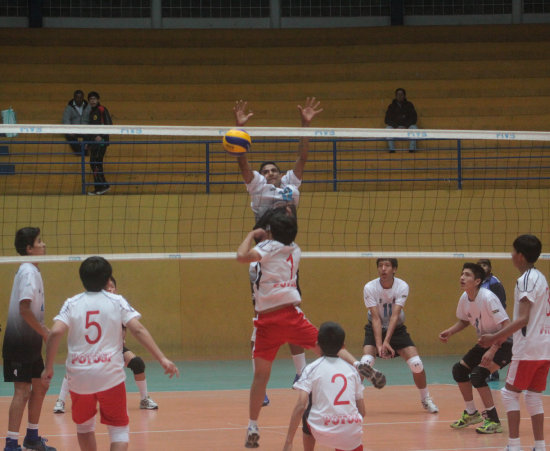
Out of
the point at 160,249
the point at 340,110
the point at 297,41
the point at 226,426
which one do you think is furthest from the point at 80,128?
the point at 297,41

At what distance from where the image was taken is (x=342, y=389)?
18.2 feet

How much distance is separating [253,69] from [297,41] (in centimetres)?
160

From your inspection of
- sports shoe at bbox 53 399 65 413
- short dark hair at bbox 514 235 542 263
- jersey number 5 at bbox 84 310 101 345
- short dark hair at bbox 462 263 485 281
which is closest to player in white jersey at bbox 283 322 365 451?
jersey number 5 at bbox 84 310 101 345

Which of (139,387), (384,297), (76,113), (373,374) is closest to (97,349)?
(373,374)

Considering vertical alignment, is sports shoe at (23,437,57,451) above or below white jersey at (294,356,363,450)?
below

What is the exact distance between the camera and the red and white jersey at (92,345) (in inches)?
214

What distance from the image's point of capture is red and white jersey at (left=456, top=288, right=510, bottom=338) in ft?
26.5

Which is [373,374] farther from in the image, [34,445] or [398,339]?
[34,445]

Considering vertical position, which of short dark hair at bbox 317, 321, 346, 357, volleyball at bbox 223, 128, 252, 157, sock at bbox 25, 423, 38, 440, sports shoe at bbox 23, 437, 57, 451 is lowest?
sports shoe at bbox 23, 437, 57, 451

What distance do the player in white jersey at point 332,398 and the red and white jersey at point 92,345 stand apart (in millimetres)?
1245

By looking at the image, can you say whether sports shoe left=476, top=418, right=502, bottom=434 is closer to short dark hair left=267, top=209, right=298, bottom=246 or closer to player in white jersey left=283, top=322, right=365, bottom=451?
player in white jersey left=283, top=322, right=365, bottom=451

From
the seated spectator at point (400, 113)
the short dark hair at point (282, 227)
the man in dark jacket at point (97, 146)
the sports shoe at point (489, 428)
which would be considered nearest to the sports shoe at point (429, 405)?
the sports shoe at point (489, 428)

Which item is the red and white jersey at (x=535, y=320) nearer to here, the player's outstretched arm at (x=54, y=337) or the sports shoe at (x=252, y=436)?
the sports shoe at (x=252, y=436)

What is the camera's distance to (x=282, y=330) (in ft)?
22.6
